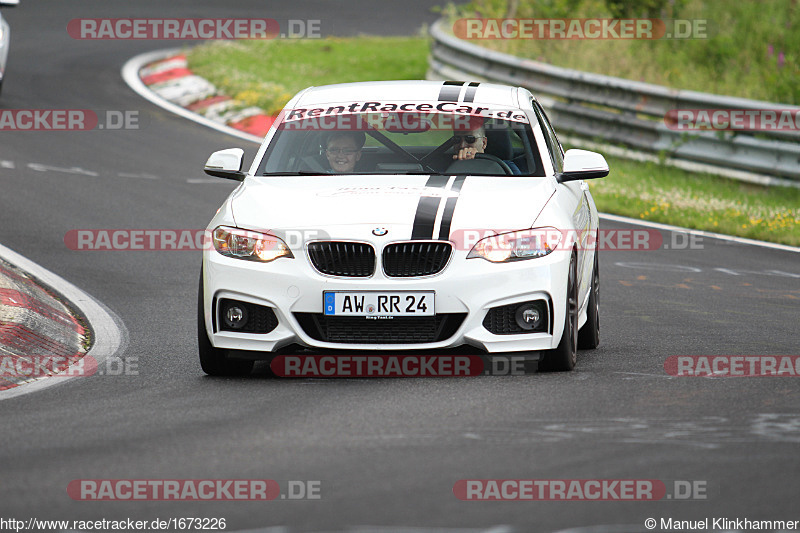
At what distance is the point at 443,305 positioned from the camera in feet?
23.0

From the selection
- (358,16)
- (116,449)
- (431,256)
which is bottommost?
(358,16)

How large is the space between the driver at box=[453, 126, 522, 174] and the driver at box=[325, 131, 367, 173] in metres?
0.62

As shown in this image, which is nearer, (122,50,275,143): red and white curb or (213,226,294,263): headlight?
(213,226,294,263): headlight

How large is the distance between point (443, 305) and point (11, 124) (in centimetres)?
1268

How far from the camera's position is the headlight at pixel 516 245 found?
710cm

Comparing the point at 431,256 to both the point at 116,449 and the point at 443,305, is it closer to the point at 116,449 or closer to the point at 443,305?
the point at 443,305

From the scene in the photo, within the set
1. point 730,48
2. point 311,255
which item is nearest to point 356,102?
point 311,255

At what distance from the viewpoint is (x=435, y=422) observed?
20.2 ft

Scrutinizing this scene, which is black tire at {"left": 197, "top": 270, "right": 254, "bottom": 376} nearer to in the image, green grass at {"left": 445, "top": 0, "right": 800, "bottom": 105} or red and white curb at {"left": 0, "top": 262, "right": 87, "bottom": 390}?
red and white curb at {"left": 0, "top": 262, "right": 87, "bottom": 390}

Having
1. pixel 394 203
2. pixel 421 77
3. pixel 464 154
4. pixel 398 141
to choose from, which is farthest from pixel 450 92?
pixel 421 77

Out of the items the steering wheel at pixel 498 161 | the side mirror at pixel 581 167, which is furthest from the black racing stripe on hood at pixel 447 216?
the side mirror at pixel 581 167

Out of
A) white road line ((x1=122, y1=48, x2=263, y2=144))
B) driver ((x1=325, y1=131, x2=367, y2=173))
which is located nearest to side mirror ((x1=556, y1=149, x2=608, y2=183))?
driver ((x1=325, y1=131, x2=367, y2=173))

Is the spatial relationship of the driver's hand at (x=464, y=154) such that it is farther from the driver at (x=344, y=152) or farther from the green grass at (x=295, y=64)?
the green grass at (x=295, y=64)

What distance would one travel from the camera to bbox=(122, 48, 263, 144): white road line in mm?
18609
